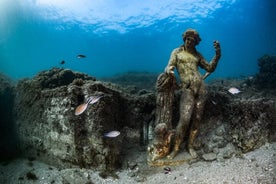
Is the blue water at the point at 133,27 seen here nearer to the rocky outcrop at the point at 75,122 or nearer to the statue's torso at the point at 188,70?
the statue's torso at the point at 188,70

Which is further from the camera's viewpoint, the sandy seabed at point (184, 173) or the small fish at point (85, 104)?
the small fish at point (85, 104)

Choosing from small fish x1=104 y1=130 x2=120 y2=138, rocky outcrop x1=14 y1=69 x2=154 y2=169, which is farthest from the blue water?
small fish x1=104 y1=130 x2=120 y2=138

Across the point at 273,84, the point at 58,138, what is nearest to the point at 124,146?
the point at 58,138

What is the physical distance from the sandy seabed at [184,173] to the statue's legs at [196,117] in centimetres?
55

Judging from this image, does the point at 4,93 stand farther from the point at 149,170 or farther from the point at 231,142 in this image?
the point at 231,142

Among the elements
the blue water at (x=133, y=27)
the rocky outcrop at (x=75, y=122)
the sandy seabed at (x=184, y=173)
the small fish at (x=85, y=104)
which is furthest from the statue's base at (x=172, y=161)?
the blue water at (x=133, y=27)

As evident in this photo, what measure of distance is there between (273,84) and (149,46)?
6546cm

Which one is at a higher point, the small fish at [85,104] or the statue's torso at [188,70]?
the statue's torso at [188,70]

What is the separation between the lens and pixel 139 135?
7.95m

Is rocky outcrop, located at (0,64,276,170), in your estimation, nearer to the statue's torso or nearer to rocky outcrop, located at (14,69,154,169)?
rocky outcrop, located at (14,69,154,169)

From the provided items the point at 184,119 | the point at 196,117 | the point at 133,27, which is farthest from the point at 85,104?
the point at 133,27

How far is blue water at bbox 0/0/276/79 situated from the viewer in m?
49.1

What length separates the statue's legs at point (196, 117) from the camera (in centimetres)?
689

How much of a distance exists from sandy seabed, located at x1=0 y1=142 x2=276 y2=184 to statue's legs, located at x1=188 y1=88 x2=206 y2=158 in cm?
55
